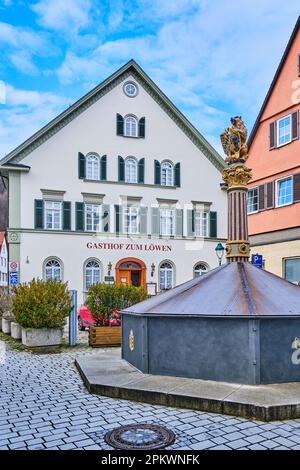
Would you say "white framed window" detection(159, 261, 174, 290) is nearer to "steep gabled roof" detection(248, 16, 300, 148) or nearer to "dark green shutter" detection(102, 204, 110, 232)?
"dark green shutter" detection(102, 204, 110, 232)

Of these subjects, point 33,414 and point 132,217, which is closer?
point 33,414

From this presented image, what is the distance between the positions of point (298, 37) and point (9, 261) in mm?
17566

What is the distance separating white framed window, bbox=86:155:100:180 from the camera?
27406 mm

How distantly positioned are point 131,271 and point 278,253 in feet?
30.1

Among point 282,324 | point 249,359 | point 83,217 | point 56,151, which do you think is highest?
point 56,151

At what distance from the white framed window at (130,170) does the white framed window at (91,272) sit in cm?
524

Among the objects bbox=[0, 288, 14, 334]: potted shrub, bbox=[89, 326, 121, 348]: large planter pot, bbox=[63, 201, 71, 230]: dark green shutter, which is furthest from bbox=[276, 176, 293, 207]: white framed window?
bbox=[0, 288, 14, 334]: potted shrub

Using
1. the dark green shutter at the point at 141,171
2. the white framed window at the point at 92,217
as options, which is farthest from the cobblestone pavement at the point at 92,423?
the dark green shutter at the point at 141,171

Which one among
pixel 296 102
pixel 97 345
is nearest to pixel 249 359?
pixel 97 345

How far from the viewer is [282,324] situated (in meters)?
7.11

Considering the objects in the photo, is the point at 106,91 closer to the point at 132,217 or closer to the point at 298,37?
the point at 132,217

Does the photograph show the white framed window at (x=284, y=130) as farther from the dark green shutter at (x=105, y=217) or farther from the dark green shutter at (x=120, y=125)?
the dark green shutter at (x=105, y=217)

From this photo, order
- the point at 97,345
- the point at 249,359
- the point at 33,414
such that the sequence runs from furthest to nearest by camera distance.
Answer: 1. the point at 97,345
2. the point at 249,359
3. the point at 33,414

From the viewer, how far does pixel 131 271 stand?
92.3 feet
